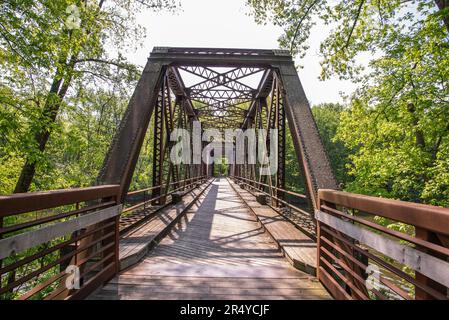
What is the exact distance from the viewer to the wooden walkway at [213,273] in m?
3.07

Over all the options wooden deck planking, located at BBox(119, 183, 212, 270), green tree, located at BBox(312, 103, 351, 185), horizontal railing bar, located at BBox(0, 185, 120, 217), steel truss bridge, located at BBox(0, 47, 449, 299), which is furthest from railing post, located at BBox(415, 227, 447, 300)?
green tree, located at BBox(312, 103, 351, 185)

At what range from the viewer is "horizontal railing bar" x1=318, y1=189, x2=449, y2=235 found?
1475mm

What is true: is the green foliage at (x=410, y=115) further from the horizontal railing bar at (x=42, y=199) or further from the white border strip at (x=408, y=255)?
the horizontal railing bar at (x=42, y=199)

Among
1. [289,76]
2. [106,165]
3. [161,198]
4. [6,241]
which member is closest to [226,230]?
[161,198]

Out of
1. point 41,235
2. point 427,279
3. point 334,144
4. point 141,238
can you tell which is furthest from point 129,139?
point 334,144

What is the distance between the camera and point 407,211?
5.85ft

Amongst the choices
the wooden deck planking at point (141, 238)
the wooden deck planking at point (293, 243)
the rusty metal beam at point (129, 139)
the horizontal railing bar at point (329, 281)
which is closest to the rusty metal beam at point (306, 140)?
the wooden deck planking at point (293, 243)

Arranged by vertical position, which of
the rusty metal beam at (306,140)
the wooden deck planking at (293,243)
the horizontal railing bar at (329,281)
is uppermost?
the rusty metal beam at (306,140)

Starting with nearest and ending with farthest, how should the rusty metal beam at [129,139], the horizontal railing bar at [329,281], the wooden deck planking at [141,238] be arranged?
the horizontal railing bar at [329,281] < the wooden deck planking at [141,238] < the rusty metal beam at [129,139]

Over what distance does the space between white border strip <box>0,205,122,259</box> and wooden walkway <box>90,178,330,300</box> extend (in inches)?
34.6

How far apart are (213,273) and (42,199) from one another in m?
2.48

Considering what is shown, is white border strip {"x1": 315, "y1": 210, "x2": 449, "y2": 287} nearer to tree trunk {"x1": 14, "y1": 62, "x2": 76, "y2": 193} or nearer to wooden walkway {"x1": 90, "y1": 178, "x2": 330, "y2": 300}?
wooden walkway {"x1": 90, "y1": 178, "x2": 330, "y2": 300}

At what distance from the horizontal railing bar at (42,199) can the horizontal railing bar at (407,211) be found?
104 inches
